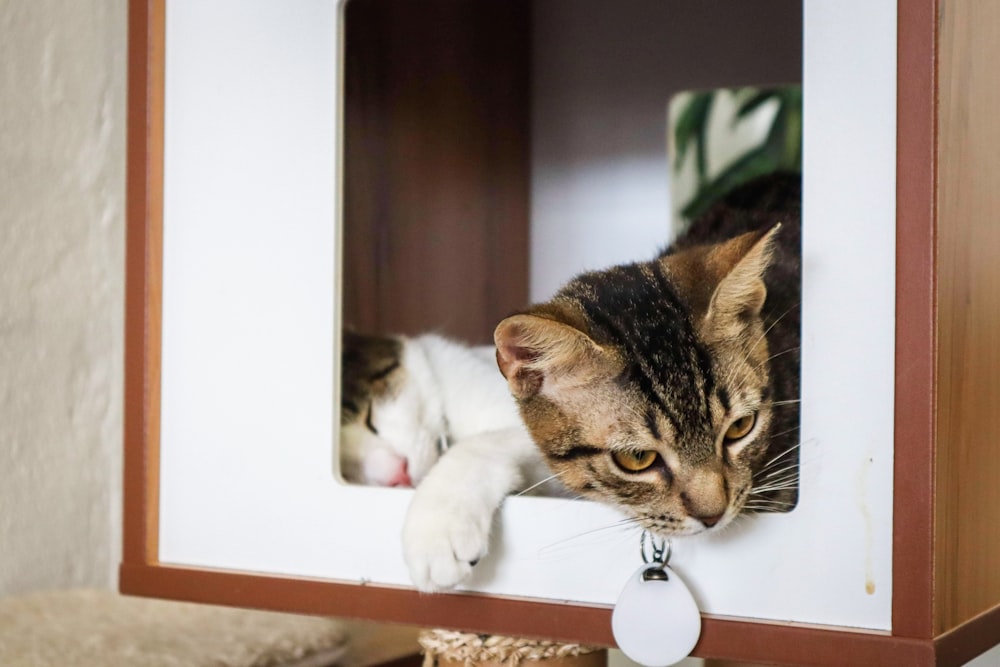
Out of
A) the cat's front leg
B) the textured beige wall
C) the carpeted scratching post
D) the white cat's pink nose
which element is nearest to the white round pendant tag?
the cat's front leg

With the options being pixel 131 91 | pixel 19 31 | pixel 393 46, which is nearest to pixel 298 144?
pixel 131 91

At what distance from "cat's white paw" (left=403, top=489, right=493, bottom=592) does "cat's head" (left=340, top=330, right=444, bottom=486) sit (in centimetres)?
23

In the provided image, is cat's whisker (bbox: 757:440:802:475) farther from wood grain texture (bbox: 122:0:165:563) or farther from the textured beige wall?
the textured beige wall

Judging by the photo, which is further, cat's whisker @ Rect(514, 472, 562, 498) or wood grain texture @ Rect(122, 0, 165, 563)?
wood grain texture @ Rect(122, 0, 165, 563)

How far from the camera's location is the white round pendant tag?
0.76 metres

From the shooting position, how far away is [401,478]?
1.02 m

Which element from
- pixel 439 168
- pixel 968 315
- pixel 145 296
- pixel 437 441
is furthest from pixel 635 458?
pixel 439 168

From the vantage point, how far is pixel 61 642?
1032 millimetres

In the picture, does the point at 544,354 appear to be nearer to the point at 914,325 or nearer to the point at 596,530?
the point at 596,530

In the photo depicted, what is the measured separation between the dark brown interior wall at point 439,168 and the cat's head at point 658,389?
38 centimetres

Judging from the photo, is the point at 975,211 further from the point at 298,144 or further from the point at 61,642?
the point at 61,642

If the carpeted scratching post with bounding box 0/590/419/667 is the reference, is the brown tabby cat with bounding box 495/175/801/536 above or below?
above

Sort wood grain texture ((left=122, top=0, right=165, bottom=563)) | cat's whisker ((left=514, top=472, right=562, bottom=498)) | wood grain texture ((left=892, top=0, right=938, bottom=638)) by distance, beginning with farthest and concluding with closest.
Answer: wood grain texture ((left=122, top=0, right=165, bottom=563)), cat's whisker ((left=514, top=472, right=562, bottom=498)), wood grain texture ((left=892, top=0, right=938, bottom=638))

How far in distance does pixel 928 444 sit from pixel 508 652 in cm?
41
